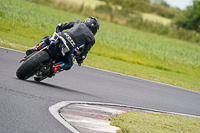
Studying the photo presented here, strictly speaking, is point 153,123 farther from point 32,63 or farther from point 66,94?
point 32,63

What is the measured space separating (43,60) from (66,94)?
3.13ft

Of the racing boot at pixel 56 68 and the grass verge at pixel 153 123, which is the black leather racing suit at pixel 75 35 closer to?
the racing boot at pixel 56 68

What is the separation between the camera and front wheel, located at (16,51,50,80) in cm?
786

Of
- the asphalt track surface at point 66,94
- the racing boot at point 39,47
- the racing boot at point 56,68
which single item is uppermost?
the racing boot at point 39,47

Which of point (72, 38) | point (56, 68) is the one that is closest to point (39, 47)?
point (56, 68)

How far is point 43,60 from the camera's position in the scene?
7.98 metres

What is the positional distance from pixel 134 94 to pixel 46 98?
4048 mm

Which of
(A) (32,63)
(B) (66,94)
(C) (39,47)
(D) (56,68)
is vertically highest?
(C) (39,47)

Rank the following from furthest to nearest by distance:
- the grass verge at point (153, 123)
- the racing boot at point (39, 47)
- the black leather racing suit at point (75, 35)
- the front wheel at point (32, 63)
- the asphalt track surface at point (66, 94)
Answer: the racing boot at point (39, 47) → the black leather racing suit at point (75, 35) → the front wheel at point (32, 63) → the grass verge at point (153, 123) → the asphalt track surface at point (66, 94)

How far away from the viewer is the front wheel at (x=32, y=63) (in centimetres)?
786

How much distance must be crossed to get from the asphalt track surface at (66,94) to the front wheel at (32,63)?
249 mm

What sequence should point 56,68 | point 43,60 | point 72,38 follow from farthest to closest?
1. point 56,68
2. point 72,38
3. point 43,60

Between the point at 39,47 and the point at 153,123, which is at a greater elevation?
the point at 39,47

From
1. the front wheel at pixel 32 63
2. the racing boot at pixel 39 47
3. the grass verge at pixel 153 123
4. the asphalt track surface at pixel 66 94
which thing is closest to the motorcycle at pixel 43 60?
the front wheel at pixel 32 63
